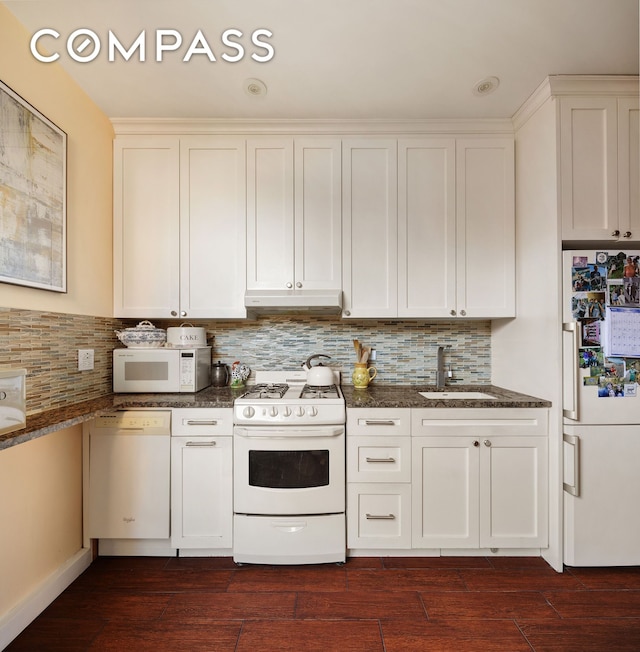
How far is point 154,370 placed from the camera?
237 cm

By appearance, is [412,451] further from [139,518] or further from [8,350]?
[8,350]

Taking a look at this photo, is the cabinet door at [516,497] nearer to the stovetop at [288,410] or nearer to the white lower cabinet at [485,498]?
the white lower cabinet at [485,498]

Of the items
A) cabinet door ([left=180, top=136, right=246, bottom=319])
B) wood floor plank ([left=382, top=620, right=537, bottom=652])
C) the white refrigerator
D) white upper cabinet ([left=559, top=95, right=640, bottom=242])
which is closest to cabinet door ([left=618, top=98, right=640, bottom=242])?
white upper cabinet ([left=559, top=95, right=640, bottom=242])

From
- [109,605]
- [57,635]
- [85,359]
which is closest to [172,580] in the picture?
[109,605]

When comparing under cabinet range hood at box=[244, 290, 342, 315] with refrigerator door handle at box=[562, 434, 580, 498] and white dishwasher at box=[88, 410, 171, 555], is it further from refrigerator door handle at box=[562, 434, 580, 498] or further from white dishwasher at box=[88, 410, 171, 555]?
refrigerator door handle at box=[562, 434, 580, 498]

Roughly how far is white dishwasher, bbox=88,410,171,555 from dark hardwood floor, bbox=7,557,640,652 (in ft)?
0.71

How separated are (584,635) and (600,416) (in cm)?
98

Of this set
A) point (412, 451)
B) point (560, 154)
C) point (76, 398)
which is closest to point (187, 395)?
point (76, 398)

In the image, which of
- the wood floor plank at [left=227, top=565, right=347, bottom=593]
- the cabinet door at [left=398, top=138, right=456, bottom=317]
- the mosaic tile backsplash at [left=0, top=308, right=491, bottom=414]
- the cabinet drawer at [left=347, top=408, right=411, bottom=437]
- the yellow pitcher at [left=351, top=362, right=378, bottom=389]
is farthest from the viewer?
the mosaic tile backsplash at [left=0, top=308, right=491, bottom=414]

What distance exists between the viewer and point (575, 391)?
1.97m

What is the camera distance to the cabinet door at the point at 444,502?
2102mm

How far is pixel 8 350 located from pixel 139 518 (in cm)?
112

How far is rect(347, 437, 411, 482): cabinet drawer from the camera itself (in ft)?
6.89

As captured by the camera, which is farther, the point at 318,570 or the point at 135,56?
the point at 318,570
